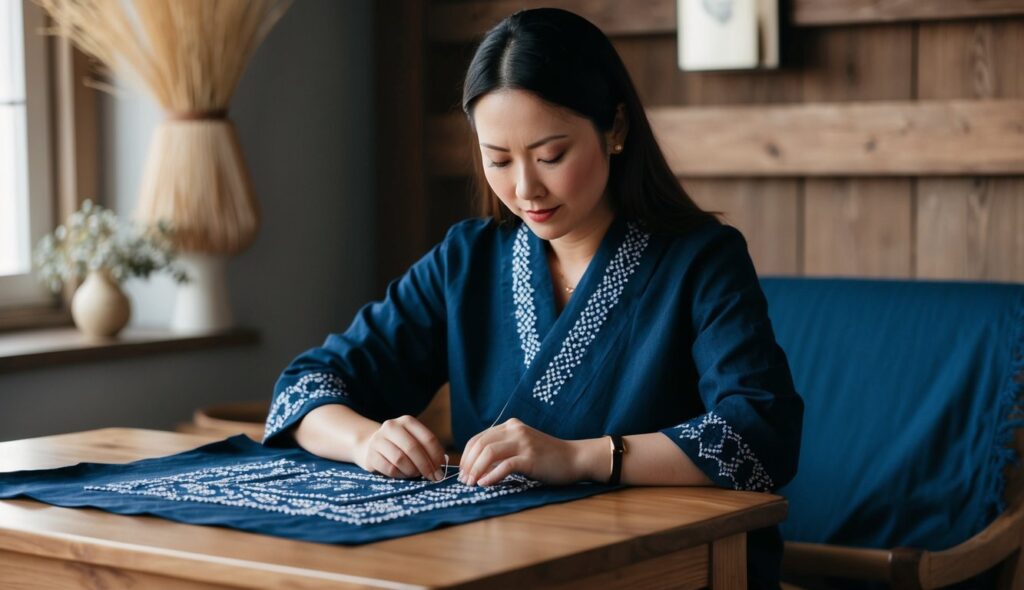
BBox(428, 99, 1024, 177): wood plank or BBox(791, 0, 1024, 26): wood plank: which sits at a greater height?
BBox(791, 0, 1024, 26): wood plank

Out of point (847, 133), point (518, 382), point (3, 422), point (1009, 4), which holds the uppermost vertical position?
point (1009, 4)

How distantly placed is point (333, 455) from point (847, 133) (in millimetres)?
1601

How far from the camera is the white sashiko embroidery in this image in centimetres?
153

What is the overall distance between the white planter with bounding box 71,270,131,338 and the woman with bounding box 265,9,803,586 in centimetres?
102

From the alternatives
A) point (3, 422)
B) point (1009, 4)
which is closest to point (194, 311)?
point (3, 422)

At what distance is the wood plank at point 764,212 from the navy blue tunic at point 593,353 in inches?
46.5

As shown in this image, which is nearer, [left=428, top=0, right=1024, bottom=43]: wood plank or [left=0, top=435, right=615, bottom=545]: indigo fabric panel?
[left=0, top=435, right=615, bottom=545]: indigo fabric panel

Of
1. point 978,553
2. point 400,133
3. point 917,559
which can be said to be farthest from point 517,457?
point 400,133

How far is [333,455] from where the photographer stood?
1869mm

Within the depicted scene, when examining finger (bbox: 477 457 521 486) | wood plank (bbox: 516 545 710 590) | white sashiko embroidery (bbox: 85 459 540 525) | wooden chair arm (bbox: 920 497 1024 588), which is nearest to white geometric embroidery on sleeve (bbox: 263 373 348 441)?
white sashiko embroidery (bbox: 85 459 540 525)

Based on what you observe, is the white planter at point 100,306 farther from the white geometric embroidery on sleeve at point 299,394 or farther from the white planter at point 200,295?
the white geometric embroidery on sleeve at point 299,394

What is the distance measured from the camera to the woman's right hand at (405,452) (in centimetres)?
173

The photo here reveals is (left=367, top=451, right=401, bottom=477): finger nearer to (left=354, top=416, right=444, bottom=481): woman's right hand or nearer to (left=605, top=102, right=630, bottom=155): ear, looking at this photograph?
(left=354, top=416, right=444, bottom=481): woman's right hand

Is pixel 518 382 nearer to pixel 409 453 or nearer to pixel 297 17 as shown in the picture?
pixel 409 453
